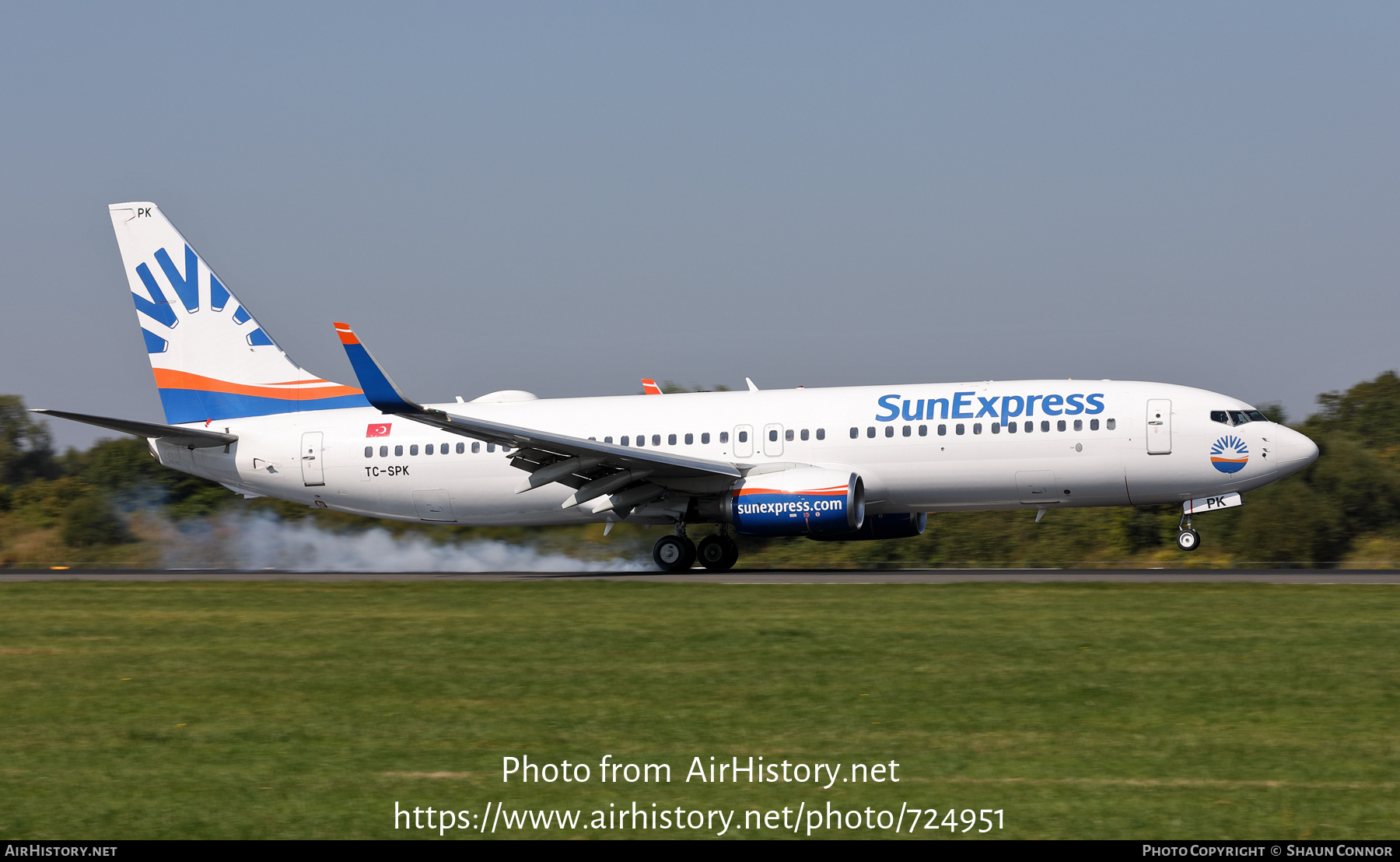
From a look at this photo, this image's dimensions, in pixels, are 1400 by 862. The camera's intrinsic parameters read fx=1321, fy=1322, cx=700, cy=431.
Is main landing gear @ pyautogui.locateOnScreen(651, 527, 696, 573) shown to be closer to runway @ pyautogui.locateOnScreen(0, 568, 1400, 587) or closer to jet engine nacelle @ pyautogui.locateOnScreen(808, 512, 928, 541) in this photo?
runway @ pyautogui.locateOnScreen(0, 568, 1400, 587)

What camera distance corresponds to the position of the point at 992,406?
89.0 ft

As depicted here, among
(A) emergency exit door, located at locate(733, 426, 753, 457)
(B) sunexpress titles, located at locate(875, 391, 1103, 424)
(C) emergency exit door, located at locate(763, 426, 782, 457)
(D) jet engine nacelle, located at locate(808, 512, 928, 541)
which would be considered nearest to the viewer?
(B) sunexpress titles, located at locate(875, 391, 1103, 424)

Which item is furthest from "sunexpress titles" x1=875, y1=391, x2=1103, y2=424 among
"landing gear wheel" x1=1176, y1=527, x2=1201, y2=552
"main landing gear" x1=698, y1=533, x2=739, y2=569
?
"main landing gear" x1=698, y1=533, x2=739, y2=569

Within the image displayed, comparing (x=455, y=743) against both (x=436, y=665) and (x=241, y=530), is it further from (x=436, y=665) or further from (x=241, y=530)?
(x=241, y=530)

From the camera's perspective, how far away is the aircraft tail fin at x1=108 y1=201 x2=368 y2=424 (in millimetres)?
32062

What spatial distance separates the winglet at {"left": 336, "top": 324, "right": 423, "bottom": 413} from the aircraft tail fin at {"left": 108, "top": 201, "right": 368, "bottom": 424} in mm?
7477

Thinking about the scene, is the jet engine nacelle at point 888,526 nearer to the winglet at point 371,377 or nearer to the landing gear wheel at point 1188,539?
the landing gear wheel at point 1188,539

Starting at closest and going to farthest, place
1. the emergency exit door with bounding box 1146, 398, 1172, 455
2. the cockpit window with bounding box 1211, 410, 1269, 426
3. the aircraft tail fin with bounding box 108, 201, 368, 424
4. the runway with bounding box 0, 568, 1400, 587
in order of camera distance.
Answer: the runway with bounding box 0, 568, 1400, 587
the emergency exit door with bounding box 1146, 398, 1172, 455
the cockpit window with bounding box 1211, 410, 1269, 426
the aircraft tail fin with bounding box 108, 201, 368, 424

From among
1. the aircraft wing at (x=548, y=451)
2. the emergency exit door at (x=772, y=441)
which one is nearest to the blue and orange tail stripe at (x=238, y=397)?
the aircraft wing at (x=548, y=451)

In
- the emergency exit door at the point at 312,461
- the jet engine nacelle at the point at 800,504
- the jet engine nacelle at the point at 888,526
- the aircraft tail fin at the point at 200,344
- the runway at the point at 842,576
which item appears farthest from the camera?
the aircraft tail fin at the point at 200,344

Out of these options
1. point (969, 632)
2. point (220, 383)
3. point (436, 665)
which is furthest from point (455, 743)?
point (220, 383)

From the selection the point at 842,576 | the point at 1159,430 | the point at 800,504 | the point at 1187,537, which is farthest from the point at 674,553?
the point at 1187,537

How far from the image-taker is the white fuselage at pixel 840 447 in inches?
1047

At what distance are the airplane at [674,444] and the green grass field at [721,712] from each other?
757cm
